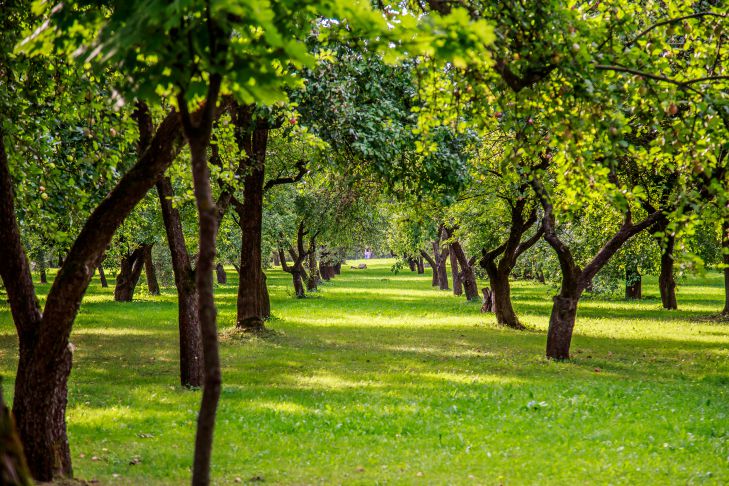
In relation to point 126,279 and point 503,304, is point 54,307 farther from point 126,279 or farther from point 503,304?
point 126,279

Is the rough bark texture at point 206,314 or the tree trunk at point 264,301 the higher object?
the rough bark texture at point 206,314

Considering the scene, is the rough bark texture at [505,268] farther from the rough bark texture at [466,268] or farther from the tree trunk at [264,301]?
the tree trunk at [264,301]

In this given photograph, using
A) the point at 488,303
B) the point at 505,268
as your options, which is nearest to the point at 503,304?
the point at 505,268

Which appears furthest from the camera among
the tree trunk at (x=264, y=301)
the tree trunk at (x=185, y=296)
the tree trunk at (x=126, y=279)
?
the tree trunk at (x=126, y=279)

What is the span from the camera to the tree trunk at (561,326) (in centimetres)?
2039

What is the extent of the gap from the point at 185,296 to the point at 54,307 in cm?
741


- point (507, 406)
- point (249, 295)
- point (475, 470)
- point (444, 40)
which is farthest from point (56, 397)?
point (249, 295)

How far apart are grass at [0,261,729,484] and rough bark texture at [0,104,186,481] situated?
3.02 ft

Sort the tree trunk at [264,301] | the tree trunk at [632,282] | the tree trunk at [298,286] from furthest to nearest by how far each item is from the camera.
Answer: the tree trunk at [298,286] → the tree trunk at [632,282] → the tree trunk at [264,301]

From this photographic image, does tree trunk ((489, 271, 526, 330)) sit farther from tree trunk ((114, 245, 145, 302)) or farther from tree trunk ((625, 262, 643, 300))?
tree trunk ((114, 245, 145, 302))

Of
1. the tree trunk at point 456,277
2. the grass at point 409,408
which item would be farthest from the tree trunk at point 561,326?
the tree trunk at point 456,277

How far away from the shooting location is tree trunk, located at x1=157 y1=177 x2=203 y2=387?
14.9m

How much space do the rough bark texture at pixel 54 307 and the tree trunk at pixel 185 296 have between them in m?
6.82

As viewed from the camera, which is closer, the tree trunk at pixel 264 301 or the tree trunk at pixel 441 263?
the tree trunk at pixel 264 301
